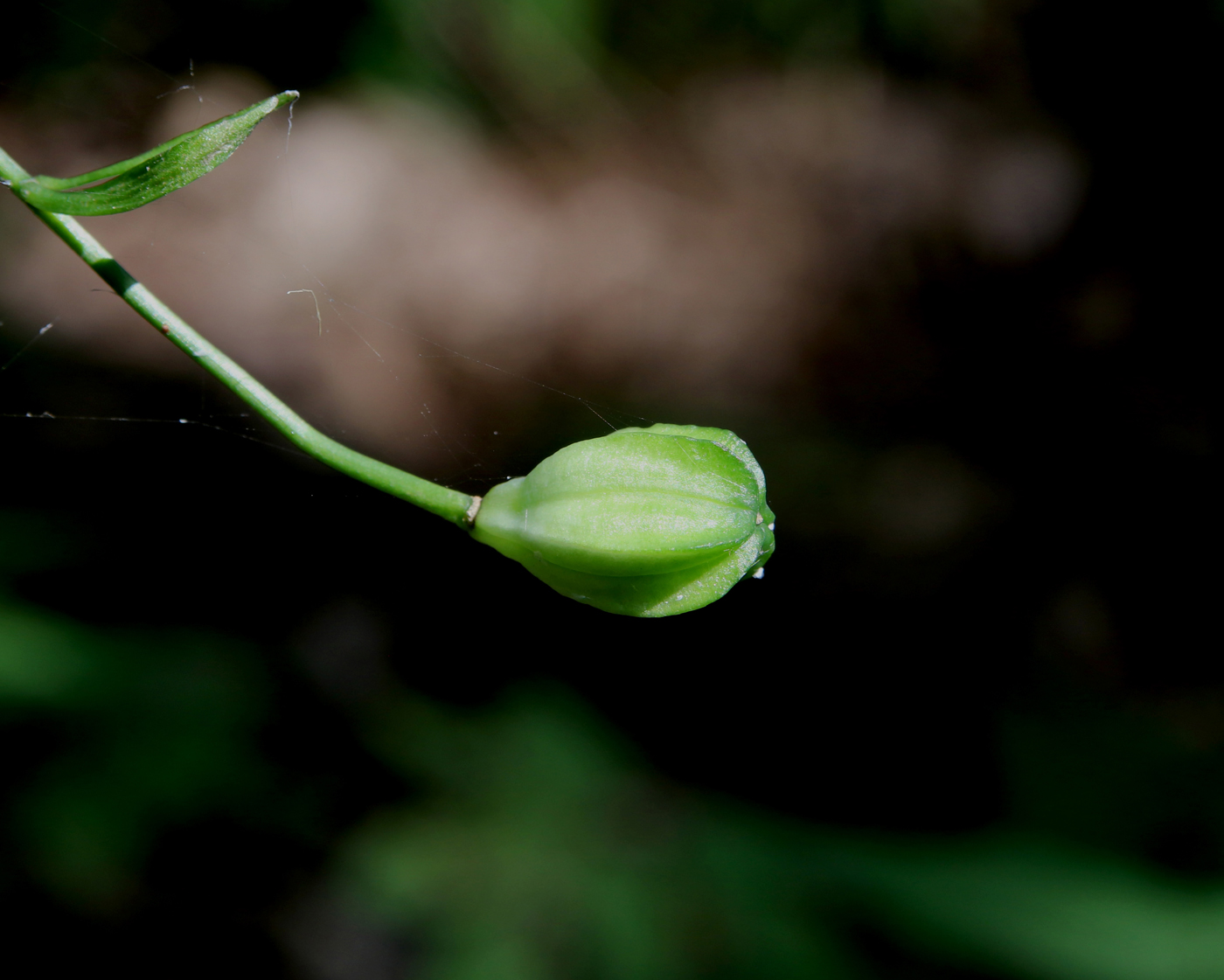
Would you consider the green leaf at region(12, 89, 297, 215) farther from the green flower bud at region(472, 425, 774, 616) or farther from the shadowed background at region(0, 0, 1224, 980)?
the shadowed background at region(0, 0, 1224, 980)

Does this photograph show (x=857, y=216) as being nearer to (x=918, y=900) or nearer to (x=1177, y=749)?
(x=1177, y=749)

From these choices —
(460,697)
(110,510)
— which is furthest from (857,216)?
(110,510)

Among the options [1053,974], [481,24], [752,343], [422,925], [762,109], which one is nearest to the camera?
[1053,974]

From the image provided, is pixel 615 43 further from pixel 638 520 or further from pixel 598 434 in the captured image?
pixel 638 520

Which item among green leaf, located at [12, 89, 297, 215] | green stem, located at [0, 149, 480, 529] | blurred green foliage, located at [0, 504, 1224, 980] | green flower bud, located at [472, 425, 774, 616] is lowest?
blurred green foliage, located at [0, 504, 1224, 980]

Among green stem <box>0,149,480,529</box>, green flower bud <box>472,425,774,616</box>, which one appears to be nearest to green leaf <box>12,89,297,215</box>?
green stem <box>0,149,480,529</box>
